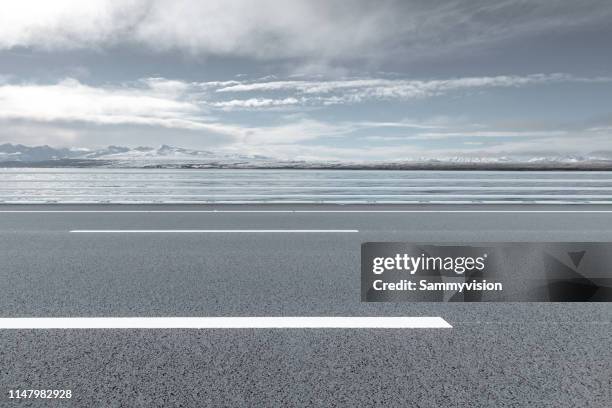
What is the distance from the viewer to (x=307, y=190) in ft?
57.1

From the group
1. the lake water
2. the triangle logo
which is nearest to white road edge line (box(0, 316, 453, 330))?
the triangle logo

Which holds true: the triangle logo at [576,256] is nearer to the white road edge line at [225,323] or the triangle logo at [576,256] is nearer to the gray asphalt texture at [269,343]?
the gray asphalt texture at [269,343]

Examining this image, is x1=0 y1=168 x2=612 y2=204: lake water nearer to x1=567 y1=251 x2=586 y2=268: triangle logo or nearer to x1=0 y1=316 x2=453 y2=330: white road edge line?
x1=567 y1=251 x2=586 y2=268: triangle logo

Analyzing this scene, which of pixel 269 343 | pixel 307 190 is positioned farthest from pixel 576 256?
pixel 307 190

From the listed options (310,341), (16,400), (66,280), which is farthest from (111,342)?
(66,280)

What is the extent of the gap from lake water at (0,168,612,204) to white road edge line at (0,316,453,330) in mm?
12100

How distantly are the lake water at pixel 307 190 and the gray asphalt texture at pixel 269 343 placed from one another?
28.9 ft

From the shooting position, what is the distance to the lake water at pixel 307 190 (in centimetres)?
1667

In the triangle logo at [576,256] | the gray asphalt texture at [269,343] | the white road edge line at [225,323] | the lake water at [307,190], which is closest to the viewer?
the gray asphalt texture at [269,343]

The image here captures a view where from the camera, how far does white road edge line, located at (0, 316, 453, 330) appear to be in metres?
4.30

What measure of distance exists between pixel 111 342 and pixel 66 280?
2429 millimetres

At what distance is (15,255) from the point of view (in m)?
7.59

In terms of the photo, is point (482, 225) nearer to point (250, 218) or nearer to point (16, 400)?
point (250, 218)

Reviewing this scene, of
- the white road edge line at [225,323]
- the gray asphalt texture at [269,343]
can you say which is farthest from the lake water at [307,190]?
the white road edge line at [225,323]
